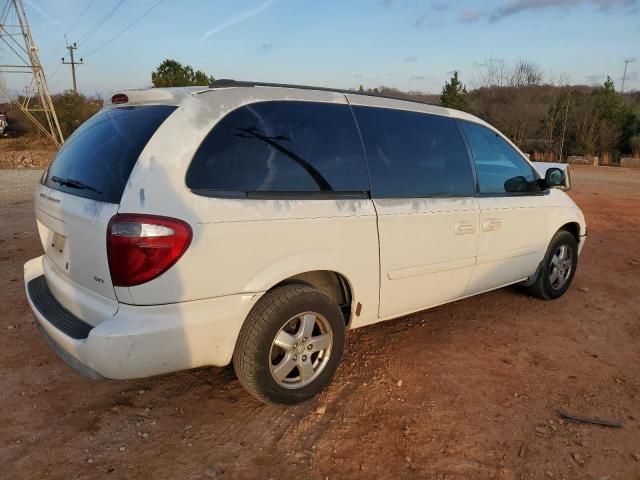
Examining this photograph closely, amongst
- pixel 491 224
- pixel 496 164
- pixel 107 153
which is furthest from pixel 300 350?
pixel 496 164

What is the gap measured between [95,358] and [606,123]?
107ft

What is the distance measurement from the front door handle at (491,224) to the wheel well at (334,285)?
1397 mm

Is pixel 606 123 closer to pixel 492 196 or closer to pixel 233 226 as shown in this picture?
pixel 492 196

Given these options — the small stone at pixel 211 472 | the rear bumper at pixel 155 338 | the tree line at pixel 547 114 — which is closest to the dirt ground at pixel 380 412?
the small stone at pixel 211 472

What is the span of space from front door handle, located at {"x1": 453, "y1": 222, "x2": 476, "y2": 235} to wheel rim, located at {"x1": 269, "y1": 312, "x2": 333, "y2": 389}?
132 centimetres

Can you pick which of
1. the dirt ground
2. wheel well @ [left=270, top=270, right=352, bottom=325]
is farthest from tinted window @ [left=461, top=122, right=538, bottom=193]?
wheel well @ [left=270, top=270, right=352, bottom=325]

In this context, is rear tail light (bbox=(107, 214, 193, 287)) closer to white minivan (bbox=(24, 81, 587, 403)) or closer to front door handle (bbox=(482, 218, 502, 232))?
white minivan (bbox=(24, 81, 587, 403))

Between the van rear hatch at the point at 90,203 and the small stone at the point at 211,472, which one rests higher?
the van rear hatch at the point at 90,203

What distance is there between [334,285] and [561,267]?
116 inches

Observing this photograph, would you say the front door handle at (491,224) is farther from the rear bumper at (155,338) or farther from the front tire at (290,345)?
the rear bumper at (155,338)

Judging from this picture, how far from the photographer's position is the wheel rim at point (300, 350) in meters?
2.96

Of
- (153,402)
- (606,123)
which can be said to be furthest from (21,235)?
(606,123)

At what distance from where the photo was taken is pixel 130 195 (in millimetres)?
2439

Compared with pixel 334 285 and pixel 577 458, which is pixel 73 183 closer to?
pixel 334 285
